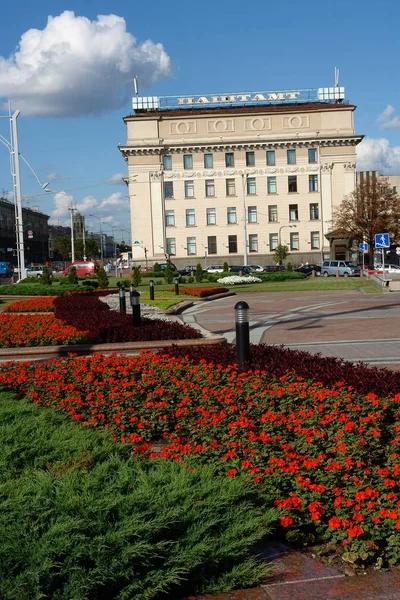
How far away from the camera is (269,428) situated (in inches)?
244

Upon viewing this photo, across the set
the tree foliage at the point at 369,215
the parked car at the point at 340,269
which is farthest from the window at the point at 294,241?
the parked car at the point at 340,269

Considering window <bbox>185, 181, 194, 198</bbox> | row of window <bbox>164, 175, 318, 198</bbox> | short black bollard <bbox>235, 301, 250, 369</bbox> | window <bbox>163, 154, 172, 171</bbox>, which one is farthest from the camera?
window <bbox>185, 181, 194, 198</bbox>

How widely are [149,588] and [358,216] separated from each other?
235 ft

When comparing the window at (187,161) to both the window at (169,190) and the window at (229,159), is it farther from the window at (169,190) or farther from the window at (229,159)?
the window at (229,159)

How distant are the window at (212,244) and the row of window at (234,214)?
1.70m

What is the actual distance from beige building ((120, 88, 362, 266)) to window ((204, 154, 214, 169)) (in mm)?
118

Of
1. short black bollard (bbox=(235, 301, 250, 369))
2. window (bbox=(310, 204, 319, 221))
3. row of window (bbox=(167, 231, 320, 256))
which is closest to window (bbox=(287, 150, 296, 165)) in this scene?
window (bbox=(310, 204, 319, 221))

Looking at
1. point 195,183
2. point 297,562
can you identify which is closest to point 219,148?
point 195,183

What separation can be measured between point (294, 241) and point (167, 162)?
17.8 meters

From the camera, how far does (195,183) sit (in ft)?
268

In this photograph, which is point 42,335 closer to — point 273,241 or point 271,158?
point 273,241

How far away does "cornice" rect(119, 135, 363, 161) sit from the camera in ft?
260

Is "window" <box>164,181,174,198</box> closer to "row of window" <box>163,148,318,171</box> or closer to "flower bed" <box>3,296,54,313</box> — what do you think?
"row of window" <box>163,148,318,171</box>

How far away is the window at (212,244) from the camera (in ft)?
270
